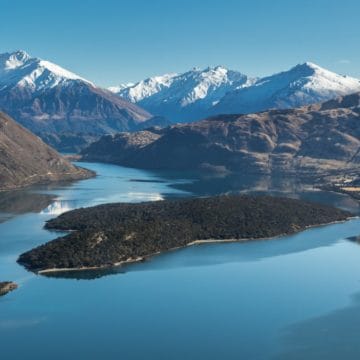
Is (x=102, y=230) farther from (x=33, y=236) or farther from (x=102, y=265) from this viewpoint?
(x=33, y=236)

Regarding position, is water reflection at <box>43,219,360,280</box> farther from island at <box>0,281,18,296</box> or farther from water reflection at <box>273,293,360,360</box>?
water reflection at <box>273,293,360,360</box>

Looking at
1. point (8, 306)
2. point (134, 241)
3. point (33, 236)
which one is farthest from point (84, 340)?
point (33, 236)

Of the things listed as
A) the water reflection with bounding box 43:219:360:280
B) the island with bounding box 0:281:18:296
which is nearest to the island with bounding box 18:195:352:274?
the water reflection with bounding box 43:219:360:280

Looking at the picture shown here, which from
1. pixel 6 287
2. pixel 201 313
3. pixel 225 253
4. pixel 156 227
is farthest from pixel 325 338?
pixel 156 227

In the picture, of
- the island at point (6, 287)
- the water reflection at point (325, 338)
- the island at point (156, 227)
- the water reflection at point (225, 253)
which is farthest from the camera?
the island at point (156, 227)

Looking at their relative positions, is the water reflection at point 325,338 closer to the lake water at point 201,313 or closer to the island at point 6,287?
the lake water at point 201,313

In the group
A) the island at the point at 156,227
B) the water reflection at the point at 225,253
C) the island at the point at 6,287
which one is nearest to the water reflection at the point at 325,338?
the water reflection at the point at 225,253
